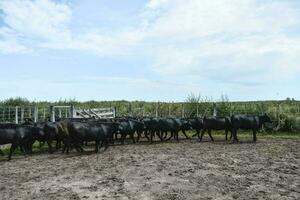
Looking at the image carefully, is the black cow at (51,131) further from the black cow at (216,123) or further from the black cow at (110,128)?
the black cow at (216,123)

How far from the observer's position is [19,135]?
1817cm

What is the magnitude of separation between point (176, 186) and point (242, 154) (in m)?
6.64

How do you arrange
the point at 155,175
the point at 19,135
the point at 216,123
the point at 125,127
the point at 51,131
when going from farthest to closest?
the point at 216,123
the point at 125,127
the point at 51,131
the point at 19,135
the point at 155,175

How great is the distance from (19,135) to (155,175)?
7.36 meters

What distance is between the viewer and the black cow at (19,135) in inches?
696

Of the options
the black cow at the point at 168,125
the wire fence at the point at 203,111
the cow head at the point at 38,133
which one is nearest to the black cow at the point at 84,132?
the cow head at the point at 38,133

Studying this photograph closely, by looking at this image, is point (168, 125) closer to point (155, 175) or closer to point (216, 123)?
point (216, 123)

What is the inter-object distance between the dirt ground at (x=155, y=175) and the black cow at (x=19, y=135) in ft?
2.20

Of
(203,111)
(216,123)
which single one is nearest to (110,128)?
(216,123)

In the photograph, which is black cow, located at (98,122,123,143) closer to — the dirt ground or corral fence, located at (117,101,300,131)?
the dirt ground

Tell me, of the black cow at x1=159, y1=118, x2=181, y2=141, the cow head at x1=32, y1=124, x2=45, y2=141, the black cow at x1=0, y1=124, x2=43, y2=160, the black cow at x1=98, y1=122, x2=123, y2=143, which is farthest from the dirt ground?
the black cow at x1=159, y1=118, x2=181, y2=141

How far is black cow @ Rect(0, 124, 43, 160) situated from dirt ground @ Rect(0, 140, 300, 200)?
→ 669 mm

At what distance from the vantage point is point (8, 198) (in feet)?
35.3

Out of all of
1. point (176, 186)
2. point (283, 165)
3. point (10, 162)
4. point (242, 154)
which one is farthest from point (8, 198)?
point (242, 154)
